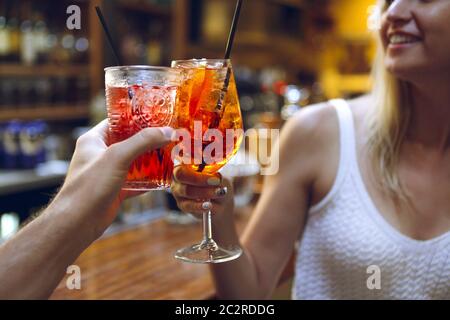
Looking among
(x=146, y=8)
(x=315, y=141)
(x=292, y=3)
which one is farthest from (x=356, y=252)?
(x=292, y=3)

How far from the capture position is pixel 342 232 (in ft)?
4.81

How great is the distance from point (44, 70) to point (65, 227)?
10.1ft

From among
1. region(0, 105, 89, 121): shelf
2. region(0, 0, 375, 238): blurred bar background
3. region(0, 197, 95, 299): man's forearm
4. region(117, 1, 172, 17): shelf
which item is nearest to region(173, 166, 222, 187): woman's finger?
region(0, 197, 95, 299): man's forearm

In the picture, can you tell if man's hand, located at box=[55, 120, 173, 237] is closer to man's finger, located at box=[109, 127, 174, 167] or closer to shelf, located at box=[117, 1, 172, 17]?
man's finger, located at box=[109, 127, 174, 167]

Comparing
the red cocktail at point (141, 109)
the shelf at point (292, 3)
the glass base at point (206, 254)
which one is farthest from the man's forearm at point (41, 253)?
the shelf at point (292, 3)

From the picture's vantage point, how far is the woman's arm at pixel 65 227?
779 mm

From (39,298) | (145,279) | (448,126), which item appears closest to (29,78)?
(145,279)

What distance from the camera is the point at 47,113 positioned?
3.72m

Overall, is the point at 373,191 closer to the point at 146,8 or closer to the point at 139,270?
the point at 139,270

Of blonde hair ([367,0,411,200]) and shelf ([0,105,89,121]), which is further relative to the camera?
shelf ([0,105,89,121])

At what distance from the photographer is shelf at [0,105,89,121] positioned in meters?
3.46

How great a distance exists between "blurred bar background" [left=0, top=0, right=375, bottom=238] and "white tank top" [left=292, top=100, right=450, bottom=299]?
747mm

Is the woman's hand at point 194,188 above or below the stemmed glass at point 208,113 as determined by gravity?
below

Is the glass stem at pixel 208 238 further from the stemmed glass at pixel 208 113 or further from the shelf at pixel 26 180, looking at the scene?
the shelf at pixel 26 180
